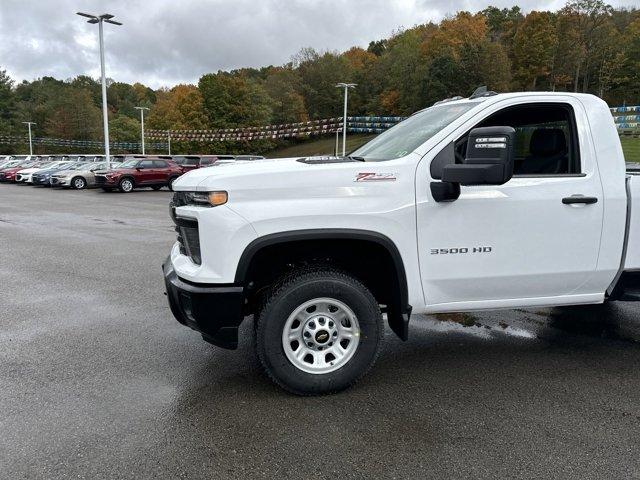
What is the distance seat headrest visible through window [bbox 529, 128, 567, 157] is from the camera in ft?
12.8

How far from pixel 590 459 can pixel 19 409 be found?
3.47 metres

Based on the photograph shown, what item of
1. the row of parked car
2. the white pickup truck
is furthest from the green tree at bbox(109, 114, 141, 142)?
the white pickup truck

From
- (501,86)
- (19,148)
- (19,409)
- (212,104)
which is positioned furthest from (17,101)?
(19,409)

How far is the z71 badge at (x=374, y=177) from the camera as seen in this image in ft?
10.7

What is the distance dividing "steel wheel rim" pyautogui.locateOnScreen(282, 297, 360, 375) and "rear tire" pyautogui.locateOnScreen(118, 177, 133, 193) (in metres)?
22.3

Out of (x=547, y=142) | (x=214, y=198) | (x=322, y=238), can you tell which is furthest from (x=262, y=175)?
(x=547, y=142)

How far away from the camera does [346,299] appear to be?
3.37m

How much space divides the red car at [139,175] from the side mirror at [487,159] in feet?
73.8

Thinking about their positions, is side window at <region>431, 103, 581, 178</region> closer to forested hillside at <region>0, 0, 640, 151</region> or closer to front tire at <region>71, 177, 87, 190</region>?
front tire at <region>71, 177, 87, 190</region>

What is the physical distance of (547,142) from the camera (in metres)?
4.05

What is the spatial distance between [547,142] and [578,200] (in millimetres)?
704

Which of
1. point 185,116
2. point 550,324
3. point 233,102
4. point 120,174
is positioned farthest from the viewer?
point 233,102

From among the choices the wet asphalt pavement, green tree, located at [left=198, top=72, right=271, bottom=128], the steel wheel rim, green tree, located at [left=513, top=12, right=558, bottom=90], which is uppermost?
green tree, located at [left=513, top=12, right=558, bottom=90]

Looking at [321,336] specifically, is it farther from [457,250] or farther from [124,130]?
[124,130]
